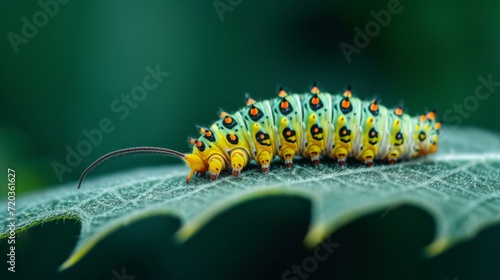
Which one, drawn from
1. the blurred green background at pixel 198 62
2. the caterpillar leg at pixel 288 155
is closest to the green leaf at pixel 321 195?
the caterpillar leg at pixel 288 155

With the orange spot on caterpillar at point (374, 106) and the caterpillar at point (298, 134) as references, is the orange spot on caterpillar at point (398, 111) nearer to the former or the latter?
the caterpillar at point (298, 134)

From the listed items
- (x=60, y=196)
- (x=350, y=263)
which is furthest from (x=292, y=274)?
(x=60, y=196)

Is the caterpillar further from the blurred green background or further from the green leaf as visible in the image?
the blurred green background

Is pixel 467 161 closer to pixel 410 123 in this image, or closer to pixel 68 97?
pixel 410 123

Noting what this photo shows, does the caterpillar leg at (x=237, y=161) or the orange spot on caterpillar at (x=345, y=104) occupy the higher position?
the orange spot on caterpillar at (x=345, y=104)

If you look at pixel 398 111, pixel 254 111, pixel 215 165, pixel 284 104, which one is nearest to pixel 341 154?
pixel 284 104

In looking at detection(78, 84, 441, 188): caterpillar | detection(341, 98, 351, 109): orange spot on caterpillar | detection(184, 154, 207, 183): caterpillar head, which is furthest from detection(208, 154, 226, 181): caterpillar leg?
detection(341, 98, 351, 109): orange spot on caterpillar
